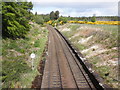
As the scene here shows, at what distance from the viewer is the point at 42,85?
10.6 m

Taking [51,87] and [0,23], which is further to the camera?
[0,23]

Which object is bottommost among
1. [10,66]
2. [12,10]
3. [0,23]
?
[10,66]

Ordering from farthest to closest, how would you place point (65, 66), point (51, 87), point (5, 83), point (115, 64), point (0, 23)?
point (0, 23) → point (65, 66) → point (115, 64) → point (51, 87) → point (5, 83)

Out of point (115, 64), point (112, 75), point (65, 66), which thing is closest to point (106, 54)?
point (115, 64)

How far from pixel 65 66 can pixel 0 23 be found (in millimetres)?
10776

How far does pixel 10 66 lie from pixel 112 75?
400 inches

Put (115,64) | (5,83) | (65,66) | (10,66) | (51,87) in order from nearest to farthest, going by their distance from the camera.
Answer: (5,83)
(51,87)
(10,66)
(115,64)
(65,66)

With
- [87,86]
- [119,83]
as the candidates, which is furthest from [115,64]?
[87,86]

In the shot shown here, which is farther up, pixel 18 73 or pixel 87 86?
pixel 18 73

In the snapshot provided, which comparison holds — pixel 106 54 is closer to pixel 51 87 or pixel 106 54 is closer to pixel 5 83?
pixel 51 87

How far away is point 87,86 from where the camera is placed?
1061 cm

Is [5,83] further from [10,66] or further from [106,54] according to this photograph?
[106,54]

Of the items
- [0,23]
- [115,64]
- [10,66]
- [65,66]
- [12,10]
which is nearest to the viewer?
[10,66]

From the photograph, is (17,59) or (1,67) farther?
(17,59)
